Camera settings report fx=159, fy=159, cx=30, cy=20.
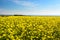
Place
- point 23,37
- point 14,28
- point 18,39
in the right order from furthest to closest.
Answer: point 14,28 → point 23,37 → point 18,39

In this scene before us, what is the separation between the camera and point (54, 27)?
10641 mm

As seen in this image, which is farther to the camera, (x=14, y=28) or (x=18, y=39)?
(x=14, y=28)

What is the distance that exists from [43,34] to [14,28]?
1669 mm

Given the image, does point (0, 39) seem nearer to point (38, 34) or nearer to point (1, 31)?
point (1, 31)

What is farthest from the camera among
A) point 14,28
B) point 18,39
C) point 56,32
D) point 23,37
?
point 56,32

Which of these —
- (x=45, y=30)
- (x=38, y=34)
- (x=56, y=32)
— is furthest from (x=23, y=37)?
(x=56, y=32)

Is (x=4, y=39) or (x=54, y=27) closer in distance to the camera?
(x=4, y=39)

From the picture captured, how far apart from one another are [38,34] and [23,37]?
0.94 m

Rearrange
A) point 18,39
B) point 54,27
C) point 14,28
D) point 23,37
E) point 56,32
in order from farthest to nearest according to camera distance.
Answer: point 54,27, point 56,32, point 14,28, point 23,37, point 18,39

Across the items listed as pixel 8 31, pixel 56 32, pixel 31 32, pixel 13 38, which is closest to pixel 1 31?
pixel 8 31

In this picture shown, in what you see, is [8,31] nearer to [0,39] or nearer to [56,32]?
[0,39]

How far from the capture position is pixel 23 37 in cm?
827

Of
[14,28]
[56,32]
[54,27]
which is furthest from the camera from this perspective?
[54,27]

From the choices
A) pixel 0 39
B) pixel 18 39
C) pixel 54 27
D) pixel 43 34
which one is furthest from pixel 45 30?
pixel 0 39
